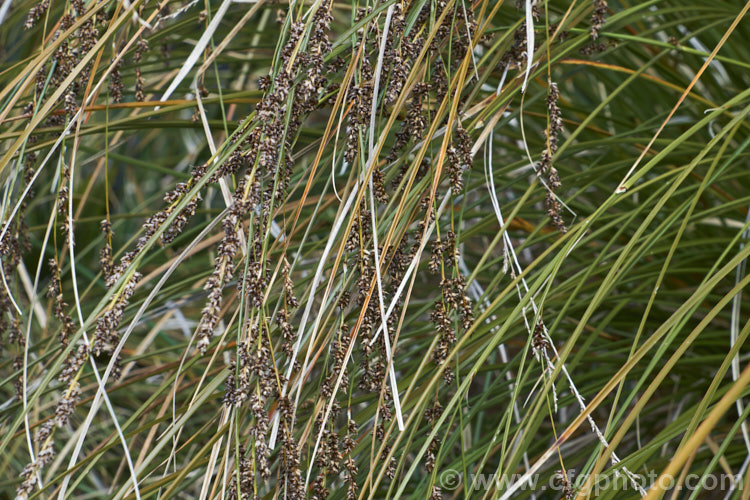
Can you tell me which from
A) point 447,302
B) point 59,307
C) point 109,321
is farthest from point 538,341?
point 59,307

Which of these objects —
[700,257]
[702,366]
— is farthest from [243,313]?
[702,366]

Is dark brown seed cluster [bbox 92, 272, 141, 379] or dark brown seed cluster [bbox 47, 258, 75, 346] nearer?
dark brown seed cluster [bbox 92, 272, 141, 379]

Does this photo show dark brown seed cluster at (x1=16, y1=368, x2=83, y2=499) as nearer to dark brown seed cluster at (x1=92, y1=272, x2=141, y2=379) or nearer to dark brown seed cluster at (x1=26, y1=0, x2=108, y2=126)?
dark brown seed cluster at (x1=92, y1=272, x2=141, y2=379)

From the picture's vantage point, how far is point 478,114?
0.90 meters

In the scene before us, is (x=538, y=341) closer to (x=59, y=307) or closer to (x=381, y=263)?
(x=381, y=263)

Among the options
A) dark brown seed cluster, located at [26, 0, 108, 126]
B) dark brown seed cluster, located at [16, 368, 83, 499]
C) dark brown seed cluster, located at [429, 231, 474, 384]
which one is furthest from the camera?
dark brown seed cluster, located at [26, 0, 108, 126]

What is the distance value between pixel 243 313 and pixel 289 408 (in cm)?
13

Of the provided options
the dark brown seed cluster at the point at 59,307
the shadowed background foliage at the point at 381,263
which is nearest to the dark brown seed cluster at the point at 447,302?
the shadowed background foliage at the point at 381,263

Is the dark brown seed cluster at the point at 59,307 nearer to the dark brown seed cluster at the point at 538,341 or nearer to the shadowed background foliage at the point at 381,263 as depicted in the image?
the shadowed background foliage at the point at 381,263

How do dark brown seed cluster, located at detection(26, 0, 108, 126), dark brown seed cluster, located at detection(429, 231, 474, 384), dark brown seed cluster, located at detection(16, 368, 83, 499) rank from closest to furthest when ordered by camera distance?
dark brown seed cluster, located at detection(16, 368, 83, 499), dark brown seed cluster, located at detection(429, 231, 474, 384), dark brown seed cluster, located at detection(26, 0, 108, 126)

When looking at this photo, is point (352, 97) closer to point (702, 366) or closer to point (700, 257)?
point (700, 257)

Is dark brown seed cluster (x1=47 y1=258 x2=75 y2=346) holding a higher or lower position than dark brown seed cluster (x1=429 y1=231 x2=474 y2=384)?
higher

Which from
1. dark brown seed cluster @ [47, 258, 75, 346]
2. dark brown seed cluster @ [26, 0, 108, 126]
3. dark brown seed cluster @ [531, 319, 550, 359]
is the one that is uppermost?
dark brown seed cluster @ [26, 0, 108, 126]

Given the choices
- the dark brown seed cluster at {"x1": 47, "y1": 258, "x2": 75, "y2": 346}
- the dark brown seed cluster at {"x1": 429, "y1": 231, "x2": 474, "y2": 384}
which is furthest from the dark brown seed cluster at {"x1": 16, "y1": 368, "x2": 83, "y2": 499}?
the dark brown seed cluster at {"x1": 429, "y1": 231, "x2": 474, "y2": 384}
